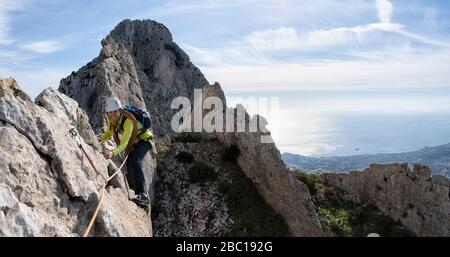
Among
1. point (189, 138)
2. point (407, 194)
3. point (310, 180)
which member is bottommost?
point (407, 194)

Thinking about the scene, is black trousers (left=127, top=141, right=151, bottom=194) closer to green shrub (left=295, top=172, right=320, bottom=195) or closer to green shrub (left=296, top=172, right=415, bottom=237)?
green shrub (left=296, top=172, right=415, bottom=237)

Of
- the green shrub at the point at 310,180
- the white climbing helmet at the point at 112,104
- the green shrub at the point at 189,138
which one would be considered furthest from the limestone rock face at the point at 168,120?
the white climbing helmet at the point at 112,104

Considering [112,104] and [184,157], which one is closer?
[112,104]

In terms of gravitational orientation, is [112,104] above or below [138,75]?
below

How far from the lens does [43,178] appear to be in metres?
13.4

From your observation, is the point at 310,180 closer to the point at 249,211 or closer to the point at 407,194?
the point at 407,194

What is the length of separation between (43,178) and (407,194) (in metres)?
36.9

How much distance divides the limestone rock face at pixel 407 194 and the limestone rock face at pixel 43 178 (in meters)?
31.5

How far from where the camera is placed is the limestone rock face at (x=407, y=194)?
39.8 metres

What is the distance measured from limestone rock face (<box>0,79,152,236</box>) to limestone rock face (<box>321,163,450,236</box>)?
3146cm

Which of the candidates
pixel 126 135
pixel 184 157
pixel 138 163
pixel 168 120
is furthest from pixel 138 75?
pixel 126 135

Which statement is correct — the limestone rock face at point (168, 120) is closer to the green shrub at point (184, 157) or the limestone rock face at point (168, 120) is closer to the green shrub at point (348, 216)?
the green shrub at point (184, 157)
